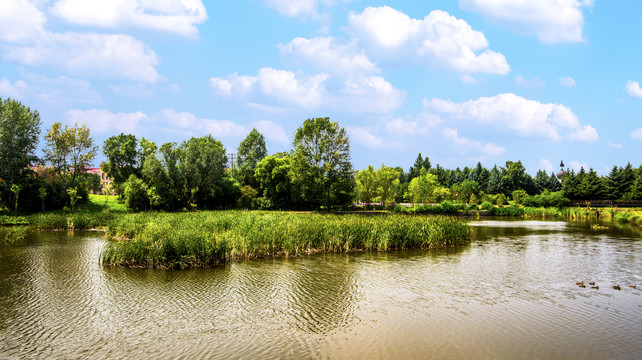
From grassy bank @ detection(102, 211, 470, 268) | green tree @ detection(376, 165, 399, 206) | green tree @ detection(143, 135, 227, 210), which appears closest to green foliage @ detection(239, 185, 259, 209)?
green tree @ detection(143, 135, 227, 210)

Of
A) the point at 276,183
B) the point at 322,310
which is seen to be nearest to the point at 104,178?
the point at 276,183

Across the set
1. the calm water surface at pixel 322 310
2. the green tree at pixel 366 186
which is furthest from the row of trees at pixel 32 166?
the green tree at pixel 366 186

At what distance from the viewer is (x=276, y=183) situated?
58.7m

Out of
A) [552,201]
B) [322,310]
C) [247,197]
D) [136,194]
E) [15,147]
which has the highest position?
[15,147]

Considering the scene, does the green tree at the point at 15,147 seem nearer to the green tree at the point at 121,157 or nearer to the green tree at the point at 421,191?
the green tree at the point at 121,157

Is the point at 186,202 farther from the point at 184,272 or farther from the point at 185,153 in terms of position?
the point at 184,272

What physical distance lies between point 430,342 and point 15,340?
411 inches

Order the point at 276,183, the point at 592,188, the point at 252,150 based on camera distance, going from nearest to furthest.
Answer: the point at 276,183
the point at 592,188
the point at 252,150

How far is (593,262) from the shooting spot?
66.0 ft

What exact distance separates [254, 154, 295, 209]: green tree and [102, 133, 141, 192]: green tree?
1875 cm

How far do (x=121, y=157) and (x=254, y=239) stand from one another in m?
44.7

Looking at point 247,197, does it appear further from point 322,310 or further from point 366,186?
point 322,310

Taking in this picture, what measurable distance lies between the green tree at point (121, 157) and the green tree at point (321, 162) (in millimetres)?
24614

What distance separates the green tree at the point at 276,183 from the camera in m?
A: 57.8
